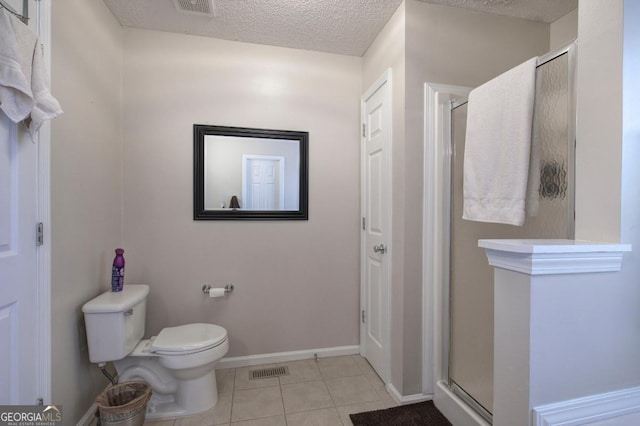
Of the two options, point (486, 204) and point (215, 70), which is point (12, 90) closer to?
point (215, 70)

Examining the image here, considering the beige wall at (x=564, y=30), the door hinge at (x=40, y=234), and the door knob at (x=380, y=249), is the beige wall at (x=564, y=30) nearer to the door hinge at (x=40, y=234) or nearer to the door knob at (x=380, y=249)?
the door knob at (x=380, y=249)

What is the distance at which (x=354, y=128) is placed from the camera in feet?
7.75

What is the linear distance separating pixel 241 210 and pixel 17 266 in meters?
1.24

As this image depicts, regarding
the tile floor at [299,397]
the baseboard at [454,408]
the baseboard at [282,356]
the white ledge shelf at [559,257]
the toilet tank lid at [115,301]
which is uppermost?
the white ledge shelf at [559,257]

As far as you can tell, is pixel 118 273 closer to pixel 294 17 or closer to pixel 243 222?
pixel 243 222

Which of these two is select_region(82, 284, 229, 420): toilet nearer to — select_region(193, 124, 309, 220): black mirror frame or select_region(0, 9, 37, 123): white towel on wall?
select_region(193, 124, 309, 220): black mirror frame

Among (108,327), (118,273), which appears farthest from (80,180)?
(108,327)

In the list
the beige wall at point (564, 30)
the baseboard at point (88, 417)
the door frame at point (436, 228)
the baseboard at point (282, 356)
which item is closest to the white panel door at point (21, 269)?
the baseboard at point (88, 417)

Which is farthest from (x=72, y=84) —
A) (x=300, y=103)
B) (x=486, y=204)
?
(x=486, y=204)

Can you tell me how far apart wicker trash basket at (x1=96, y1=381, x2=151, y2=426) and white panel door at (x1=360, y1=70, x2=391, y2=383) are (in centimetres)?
145

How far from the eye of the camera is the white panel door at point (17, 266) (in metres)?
1.03

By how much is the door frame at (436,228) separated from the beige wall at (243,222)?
729mm

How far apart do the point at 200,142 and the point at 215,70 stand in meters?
0.56

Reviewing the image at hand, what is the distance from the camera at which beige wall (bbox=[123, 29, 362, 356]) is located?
2039 millimetres
